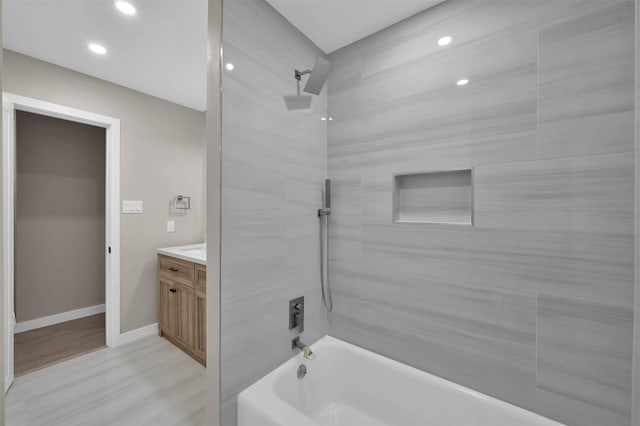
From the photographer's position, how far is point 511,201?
4.29ft

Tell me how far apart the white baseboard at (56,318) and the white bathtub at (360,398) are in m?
3.12

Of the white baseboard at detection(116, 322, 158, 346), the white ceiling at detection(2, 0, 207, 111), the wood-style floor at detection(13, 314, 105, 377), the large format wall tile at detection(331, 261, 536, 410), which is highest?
the white ceiling at detection(2, 0, 207, 111)

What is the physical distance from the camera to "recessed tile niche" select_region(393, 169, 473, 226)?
147 cm

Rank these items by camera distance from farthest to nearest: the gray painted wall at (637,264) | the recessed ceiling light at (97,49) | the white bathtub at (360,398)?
1. the recessed ceiling light at (97,49)
2. the white bathtub at (360,398)
3. the gray painted wall at (637,264)

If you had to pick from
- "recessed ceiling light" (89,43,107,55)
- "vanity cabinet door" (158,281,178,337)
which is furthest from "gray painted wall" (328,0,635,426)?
"recessed ceiling light" (89,43,107,55)

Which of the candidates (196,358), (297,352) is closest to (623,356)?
(297,352)

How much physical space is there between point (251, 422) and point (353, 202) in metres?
1.32

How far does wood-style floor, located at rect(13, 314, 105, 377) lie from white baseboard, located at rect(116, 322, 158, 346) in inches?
7.7

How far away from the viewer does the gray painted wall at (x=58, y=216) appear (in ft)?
9.55

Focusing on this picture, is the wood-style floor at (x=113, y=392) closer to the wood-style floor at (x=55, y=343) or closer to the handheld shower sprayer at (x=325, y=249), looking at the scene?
the wood-style floor at (x=55, y=343)

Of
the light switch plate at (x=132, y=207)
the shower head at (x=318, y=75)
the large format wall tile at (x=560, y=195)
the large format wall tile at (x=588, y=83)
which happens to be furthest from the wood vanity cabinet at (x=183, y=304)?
the large format wall tile at (x=588, y=83)

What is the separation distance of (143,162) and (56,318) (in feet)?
6.92

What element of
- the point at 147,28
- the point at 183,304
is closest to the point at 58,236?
the point at 183,304

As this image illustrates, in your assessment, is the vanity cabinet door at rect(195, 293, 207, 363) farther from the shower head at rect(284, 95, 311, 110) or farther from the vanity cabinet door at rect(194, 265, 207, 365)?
the shower head at rect(284, 95, 311, 110)
